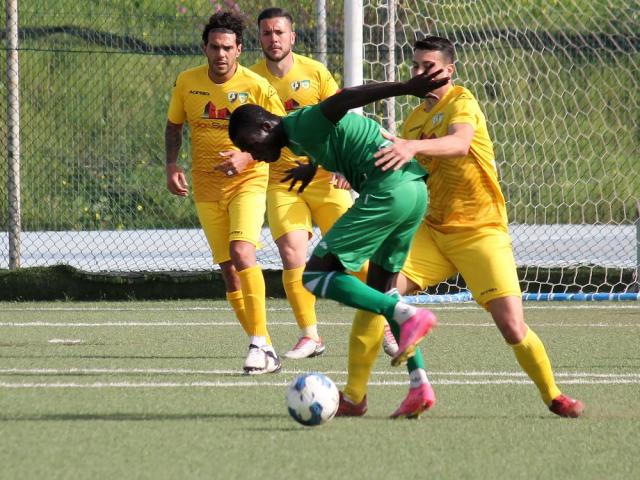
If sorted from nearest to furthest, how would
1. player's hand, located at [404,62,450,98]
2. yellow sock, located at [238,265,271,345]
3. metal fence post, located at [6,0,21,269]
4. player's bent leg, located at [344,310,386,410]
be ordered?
player's hand, located at [404,62,450,98], player's bent leg, located at [344,310,386,410], yellow sock, located at [238,265,271,345], metal fence post, located at [6,0,21,269]

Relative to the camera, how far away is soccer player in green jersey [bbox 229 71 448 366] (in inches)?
218

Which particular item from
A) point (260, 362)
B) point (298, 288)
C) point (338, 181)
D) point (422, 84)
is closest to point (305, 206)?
point (338, 181)

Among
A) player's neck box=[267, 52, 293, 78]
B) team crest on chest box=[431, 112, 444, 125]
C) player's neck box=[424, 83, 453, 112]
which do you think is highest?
player's neck box=[267, 52, 293, 78]

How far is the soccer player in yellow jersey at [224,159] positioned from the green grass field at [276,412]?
1.88 ft

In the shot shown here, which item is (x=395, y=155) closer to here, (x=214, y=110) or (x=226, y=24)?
(x=226, y=24)

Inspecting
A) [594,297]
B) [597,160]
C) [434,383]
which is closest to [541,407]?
[434,383]

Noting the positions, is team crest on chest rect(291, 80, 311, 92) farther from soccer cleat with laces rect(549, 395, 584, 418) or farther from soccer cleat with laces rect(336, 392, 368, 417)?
soccer cleat with laces rect(549, 395, 584, 418)

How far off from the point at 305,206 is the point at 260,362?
170 centimetres

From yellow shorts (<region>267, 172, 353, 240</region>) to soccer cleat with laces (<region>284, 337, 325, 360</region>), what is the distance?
0.76 metres

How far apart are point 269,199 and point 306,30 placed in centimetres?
495

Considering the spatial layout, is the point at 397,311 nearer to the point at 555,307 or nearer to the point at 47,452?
the point at 47,452

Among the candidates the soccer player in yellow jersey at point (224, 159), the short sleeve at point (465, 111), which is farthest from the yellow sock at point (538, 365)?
the soccer player in yellow jersey at point (224, 159)

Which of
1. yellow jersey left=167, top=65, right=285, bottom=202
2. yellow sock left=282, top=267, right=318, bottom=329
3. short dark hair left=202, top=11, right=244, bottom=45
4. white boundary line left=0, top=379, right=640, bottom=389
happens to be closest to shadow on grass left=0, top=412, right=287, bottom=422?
white boundary line left=0, top=379, right=640, bottom=389

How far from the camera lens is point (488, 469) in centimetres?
468
